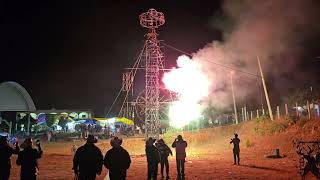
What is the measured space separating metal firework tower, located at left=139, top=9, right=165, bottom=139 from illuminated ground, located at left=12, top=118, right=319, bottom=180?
308 centimetres

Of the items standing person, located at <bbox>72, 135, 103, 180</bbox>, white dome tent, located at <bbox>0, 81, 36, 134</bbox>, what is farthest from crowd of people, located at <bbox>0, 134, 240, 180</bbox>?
white dome tent, located at <bbox>0, 81, 36, 134</bbox>

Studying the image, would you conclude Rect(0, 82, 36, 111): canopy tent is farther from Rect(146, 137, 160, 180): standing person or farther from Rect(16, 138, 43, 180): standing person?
Rect(16, 138, 43, 180): standing person

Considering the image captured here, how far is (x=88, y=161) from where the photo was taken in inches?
318

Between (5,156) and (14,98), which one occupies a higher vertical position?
(14,98)

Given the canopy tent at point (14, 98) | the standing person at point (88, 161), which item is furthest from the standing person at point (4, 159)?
the canopy tent at point (14, 98)

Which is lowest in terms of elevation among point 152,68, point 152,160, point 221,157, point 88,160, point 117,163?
point 221,157

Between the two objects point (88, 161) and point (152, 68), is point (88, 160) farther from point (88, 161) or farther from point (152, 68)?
point (152, 68)

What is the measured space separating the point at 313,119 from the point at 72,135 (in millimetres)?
28062

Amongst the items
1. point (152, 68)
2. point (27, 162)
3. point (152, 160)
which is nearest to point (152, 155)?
point (152, 160)

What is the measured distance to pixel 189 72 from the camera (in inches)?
1298

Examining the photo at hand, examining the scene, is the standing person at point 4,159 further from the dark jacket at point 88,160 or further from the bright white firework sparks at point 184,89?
the bright white firework sparks at point 184,89

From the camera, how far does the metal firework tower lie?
29.5m

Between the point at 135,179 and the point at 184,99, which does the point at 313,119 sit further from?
the point at 135,179

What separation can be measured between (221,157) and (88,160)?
17.1 m
